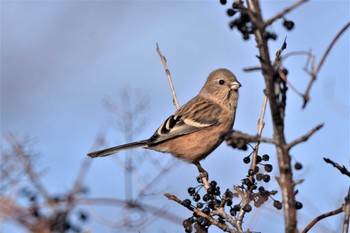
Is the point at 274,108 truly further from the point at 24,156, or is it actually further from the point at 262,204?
the point at 24,156

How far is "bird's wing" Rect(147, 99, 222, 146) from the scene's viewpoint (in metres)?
5.73

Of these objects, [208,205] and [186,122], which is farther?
[186,122]

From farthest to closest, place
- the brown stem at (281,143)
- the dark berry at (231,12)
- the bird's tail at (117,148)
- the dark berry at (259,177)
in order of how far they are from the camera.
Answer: the bird's tail at (117,148), the dark berry at (259,177), the dark berry at (231,12), the brown stem at (281,143)

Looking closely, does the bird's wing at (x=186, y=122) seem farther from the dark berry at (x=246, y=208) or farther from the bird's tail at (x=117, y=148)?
the dark berry at (x=246, y=208)

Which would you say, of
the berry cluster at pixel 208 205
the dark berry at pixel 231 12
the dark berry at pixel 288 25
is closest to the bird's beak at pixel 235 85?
the berry cluster at pixel 208 205

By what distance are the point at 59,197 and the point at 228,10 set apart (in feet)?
3.85

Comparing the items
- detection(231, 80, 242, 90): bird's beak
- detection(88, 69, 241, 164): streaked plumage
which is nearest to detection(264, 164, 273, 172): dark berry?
detection(88, 69, 241, 164): streaked plumage

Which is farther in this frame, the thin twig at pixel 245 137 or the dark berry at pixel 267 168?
the dark berry at pixel 267 168

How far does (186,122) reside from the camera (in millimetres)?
5891

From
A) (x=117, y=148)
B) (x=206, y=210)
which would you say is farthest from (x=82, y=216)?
(x=117, y=148)

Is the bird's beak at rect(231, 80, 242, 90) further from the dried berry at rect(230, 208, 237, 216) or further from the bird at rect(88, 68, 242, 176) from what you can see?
the dried berry at rect(230, 208, 237, 216)

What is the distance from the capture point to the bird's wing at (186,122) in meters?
Answer: 5.73

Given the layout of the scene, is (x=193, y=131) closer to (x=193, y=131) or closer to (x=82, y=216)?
(x=193, y=131)

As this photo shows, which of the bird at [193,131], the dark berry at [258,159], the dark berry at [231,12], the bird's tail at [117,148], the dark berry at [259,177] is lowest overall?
the dark berry at [259,177]
